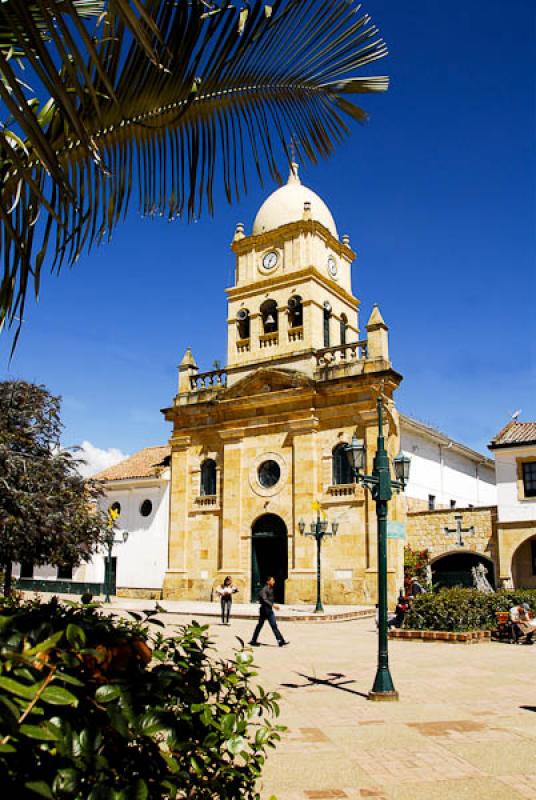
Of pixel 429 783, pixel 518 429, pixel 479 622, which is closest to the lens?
pixel 429 783

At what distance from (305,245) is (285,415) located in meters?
7.87

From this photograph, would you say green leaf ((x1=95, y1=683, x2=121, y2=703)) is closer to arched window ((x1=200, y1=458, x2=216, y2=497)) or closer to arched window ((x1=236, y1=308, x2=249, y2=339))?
arched window ((x1=200, y1=458, x2=216, y2=497))

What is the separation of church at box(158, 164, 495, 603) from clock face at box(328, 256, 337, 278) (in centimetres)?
7

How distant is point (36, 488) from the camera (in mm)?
17391

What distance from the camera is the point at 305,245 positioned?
31.0 meters

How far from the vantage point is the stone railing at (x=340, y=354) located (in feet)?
93.8

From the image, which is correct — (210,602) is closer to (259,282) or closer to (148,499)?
(148,499)

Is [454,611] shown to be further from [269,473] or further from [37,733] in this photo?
[37,733]

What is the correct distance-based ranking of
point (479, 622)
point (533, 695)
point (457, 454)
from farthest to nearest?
point (457, 454)
point (479, 622)
point (533, 695)

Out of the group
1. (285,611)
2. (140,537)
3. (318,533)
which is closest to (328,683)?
(285,611)

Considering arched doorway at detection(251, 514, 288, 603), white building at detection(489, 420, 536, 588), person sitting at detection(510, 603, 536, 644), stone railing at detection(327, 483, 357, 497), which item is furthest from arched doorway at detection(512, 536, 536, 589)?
person sitting at detection(510, 603, 536, 644)

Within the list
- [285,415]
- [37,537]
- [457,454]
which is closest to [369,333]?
[285,415]

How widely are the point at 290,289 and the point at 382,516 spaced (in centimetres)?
2176

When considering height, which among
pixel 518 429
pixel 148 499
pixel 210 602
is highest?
pixel 518 429
